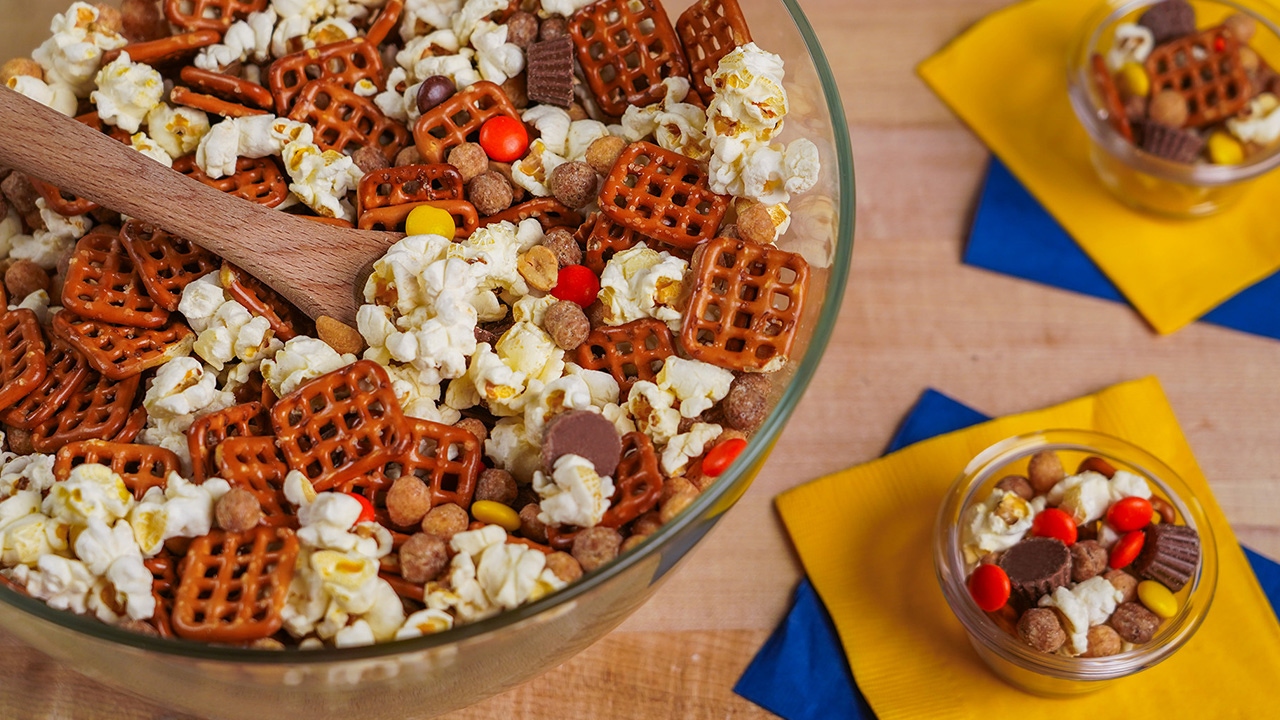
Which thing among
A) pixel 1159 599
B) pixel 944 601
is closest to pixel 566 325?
pixel 944 601

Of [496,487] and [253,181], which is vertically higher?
[253,181]

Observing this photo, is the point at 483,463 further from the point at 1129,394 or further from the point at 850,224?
the point at 1129,394

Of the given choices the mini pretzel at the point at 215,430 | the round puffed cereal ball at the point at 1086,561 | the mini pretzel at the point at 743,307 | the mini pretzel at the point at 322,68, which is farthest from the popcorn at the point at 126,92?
the round puffed cereal ball at the point at 1086,561

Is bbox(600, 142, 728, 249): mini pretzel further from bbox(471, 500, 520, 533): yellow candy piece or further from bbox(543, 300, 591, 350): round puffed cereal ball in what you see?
bbox(471, 500, 520, 533): yellow candy piece

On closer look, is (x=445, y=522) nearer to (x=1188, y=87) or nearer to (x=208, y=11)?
(x=208, y=11)

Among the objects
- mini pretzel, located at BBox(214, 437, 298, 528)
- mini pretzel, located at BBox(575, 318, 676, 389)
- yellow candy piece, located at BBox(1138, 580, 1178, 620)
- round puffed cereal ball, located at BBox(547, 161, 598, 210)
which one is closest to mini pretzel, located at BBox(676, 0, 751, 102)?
round puffed cereal ball, located at BBox(547, 161, 598, 210)

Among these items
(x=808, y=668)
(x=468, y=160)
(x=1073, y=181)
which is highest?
(x=468, y=160)

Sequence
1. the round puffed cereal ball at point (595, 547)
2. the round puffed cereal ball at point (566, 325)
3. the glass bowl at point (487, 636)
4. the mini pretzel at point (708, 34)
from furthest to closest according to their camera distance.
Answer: the mini pretzel at point (708, 34)
the round puffed cereal ball at point (566, 325)
the round puffed cereal ball at point (595, 547)
the glass bowl at point (487, 636)

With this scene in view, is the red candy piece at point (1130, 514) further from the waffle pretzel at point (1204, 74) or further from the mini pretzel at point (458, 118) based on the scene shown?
the mini pretzel at point (458, 118)
